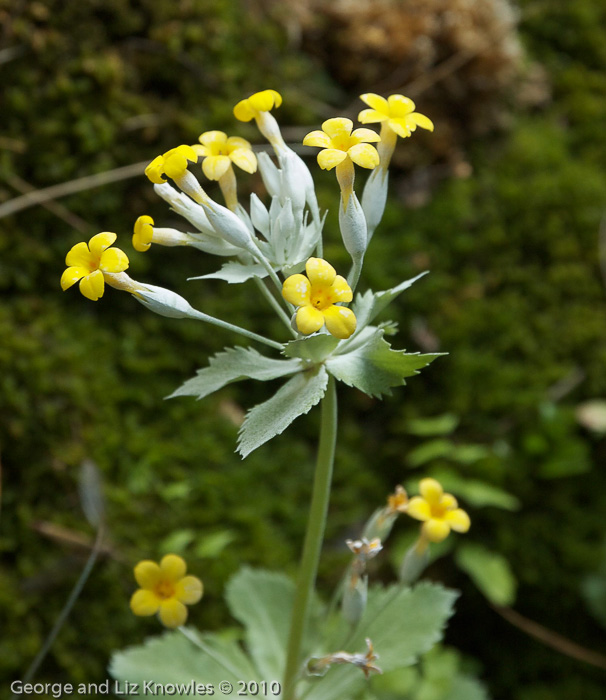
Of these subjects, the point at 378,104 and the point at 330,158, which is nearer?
the point at 330,158

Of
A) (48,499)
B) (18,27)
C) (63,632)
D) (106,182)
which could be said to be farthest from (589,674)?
(18,27)

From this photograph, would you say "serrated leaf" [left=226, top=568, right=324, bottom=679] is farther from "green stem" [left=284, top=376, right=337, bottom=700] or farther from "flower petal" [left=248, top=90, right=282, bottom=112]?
"flower petal" [left=248, top=90, right=282, bottom=112]

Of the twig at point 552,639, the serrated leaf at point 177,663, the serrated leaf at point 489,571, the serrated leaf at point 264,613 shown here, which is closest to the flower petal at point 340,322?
the serrated leaf at point 177,663

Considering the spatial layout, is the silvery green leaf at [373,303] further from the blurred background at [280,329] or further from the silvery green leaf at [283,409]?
the blurred background at [280,329]

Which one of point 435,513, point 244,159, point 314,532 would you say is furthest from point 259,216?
point 435,513

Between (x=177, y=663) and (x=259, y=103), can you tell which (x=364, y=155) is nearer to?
(x=259, y=103)

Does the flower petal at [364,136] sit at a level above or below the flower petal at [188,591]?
above

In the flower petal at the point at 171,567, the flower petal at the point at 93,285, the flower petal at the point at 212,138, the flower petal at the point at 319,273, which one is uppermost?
the flower petal at the point at 212,138
